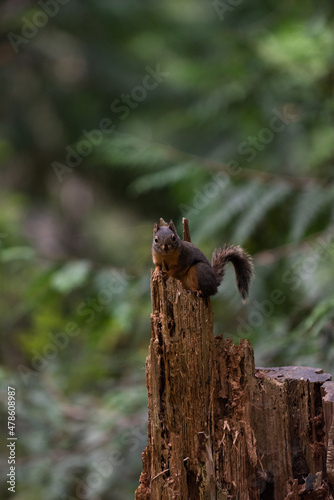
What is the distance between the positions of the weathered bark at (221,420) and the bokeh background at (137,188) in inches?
24.7

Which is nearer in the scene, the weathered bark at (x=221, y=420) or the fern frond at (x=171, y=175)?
the weathered bark at (x=221, y=420)

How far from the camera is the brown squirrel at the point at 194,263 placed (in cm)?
266

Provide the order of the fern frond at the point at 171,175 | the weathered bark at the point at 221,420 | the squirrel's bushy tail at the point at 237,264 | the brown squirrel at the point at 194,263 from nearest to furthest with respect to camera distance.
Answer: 1. the weathered bark at the point at 221,420
2. the brown squirrel at the point at 194,263
3. the squirrel's bushy tail at the point at 237,264
4. the fern frond at the point at 171,175

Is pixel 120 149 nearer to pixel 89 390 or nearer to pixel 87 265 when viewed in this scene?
pixel 87 265

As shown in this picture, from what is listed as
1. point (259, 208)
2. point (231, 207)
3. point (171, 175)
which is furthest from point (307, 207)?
point (171, 175)

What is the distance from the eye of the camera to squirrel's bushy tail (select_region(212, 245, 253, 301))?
9.41 ft

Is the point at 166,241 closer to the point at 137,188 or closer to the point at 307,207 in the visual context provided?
the point at 307,207

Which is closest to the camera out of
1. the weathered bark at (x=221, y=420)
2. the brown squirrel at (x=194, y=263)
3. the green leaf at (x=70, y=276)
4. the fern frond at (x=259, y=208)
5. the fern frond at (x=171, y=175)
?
the weathered bark at (x=221, y=420)

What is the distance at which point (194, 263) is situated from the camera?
2.75 m

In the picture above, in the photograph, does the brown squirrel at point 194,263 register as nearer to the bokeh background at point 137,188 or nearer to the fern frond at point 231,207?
the bokeh background at point 137,188

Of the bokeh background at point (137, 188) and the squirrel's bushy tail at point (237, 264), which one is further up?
the bokeh background at point (137, 188)

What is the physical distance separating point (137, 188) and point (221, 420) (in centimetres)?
221

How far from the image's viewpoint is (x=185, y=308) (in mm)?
2180

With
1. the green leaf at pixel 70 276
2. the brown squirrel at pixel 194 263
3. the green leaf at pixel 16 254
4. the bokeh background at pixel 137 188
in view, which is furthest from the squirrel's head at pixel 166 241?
the green leaf at pixel 16 254
